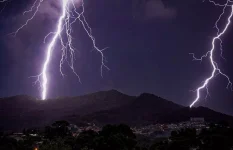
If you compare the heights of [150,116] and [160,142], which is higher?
[150,116]

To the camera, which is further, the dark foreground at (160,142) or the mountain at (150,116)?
the mountain at (150,116)

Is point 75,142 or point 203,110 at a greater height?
point 203,110

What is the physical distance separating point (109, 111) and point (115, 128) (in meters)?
156

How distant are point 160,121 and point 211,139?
132214 mm

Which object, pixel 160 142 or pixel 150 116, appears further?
pixel 150 116

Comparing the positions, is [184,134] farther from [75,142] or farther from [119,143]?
[75,142]

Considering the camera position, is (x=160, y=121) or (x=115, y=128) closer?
(x=115, y=128)

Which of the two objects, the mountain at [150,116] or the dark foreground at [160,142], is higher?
the mountain at [150,116]

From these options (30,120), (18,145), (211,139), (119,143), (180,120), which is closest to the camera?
(211,139)

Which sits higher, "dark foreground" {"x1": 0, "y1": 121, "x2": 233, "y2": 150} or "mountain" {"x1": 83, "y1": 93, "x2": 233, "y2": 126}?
"mountain" {"x1": 83, "y1": 93, "x2": 233, "y2": 126}

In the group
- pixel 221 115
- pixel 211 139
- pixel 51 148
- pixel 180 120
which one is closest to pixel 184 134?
pixel 211 139

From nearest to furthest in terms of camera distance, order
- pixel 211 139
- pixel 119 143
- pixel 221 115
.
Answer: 1. pixel 211 139
2. pixel 119 143
3. pixel 221 115

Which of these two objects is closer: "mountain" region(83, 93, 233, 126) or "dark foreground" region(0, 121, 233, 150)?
"dark foreground" region(0, 121, 233, 150)

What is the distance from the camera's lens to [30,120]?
18412 cm
